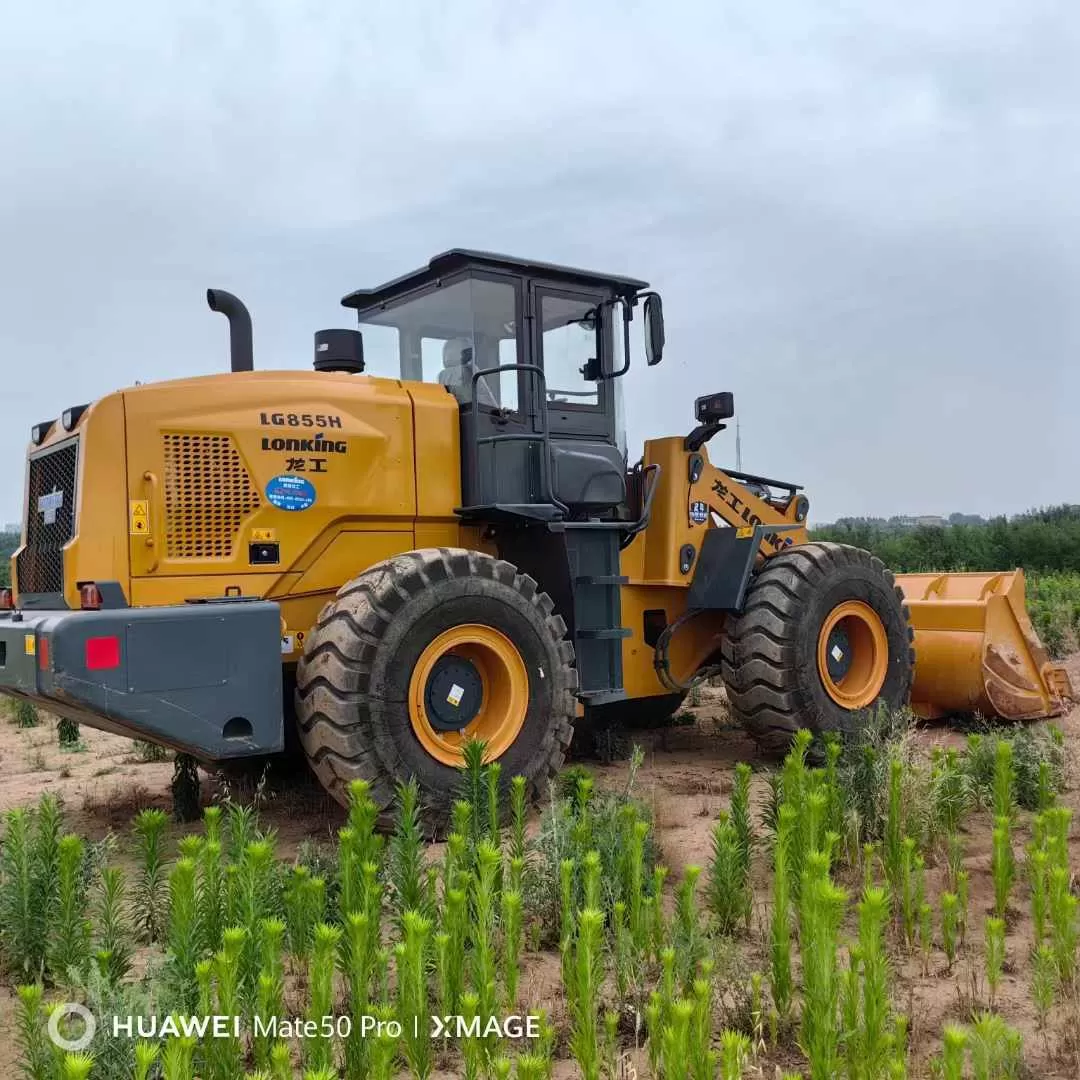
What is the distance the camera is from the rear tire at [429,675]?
16.6ft

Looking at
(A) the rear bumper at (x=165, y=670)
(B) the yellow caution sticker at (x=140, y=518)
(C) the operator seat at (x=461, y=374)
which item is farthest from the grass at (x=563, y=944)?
(C) the operator seat at (x=461, y=374)

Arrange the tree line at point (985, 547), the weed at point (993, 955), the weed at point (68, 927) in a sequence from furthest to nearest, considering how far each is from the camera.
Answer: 1. the tree line at point (985, 547)
2. the weed at point (68, 927)
3. the weed at point (993, 955)

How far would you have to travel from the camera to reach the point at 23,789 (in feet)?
23.3

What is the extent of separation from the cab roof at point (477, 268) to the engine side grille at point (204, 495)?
1803 mm

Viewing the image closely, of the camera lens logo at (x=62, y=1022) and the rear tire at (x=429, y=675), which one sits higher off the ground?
the rear tire at (x=429, y=675)

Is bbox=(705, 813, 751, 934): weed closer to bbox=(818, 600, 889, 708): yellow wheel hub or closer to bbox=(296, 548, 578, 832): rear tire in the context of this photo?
bbox=(296, 548, 578, 832): rear tire

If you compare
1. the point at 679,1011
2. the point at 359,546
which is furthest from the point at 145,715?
the point at 679,1011

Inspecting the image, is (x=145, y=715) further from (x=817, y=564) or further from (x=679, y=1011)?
(x=817, y=564)

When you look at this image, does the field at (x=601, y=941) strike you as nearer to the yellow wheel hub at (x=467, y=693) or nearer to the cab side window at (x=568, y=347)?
the yellow wheel hub at (x=467, y=693)

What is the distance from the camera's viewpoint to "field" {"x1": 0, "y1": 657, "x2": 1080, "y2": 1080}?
8.68ft

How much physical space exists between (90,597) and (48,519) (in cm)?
86

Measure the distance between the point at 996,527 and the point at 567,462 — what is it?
27.0m

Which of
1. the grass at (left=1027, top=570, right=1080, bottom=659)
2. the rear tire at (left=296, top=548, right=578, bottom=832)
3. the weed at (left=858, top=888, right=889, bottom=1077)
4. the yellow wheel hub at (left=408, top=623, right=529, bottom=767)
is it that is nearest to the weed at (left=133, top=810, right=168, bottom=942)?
the rear tire at (left=296, top=548, right=578, bottom=832)

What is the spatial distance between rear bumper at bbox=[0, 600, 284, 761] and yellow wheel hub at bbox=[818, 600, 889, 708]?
3.91 meters
